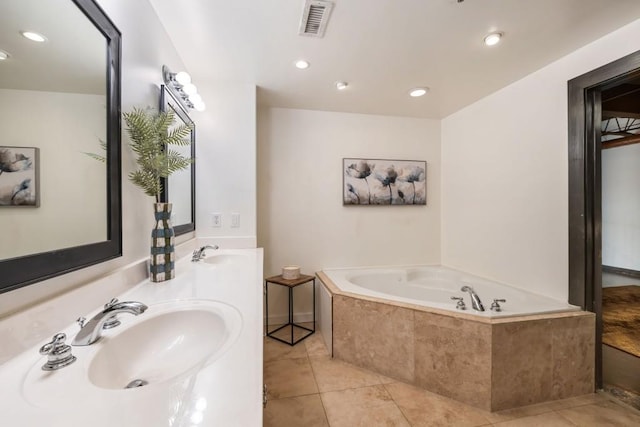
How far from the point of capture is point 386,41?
5.34 feet

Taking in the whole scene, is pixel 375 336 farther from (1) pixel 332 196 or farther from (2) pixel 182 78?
(2) pixel 182 78

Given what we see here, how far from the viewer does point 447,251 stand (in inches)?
116

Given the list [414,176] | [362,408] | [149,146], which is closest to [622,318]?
[414,176]

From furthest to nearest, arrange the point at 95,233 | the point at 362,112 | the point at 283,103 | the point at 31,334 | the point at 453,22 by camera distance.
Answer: the point at 362,112, the point at 283,103, the point at 453,22, the point at 95,233, the point at 31,334

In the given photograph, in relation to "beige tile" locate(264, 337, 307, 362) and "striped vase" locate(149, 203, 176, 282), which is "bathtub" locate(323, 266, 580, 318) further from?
"striped vase" locate(149, 203, 176, 282)

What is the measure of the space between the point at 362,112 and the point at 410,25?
1.35 meters

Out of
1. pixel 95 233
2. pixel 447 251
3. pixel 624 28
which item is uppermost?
pixel 624 28

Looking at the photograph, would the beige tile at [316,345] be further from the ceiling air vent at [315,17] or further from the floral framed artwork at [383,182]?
the ceiling air vent at [315,17]

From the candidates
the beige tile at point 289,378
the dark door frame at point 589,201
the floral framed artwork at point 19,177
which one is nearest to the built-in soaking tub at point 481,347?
the dark door frame at point 589,201

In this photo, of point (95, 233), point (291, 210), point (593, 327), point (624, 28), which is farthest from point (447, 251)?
point (95, 233)

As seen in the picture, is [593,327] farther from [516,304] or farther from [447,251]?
[447,251]

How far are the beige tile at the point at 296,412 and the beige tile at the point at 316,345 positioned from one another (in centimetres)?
49

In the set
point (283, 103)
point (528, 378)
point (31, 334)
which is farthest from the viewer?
point (283, 103)

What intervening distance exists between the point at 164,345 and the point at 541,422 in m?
2.08
